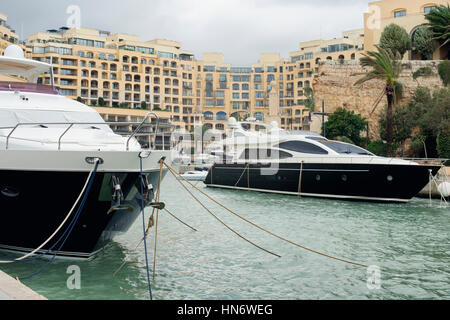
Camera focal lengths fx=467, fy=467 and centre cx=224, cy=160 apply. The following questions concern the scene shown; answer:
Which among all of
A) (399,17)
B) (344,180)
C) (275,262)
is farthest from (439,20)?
(275,262)

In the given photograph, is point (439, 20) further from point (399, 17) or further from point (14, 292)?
point (14, 292)

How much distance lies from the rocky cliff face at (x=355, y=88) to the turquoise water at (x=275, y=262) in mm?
23672

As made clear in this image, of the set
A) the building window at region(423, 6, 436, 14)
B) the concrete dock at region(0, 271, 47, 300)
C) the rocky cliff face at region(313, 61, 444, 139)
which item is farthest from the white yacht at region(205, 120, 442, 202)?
the building window at region(423, 6, 436, 14)

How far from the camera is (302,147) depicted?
65.9 feet

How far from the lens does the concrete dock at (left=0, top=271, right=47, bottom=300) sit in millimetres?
4927

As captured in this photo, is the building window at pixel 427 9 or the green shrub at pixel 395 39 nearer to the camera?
the green shrub at pixel 395 39

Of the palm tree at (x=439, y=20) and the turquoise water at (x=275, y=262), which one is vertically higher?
the palm tree at (x=439, y=20)

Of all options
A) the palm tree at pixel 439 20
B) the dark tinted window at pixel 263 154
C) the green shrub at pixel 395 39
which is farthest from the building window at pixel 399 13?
the dark tinted window at pixel 263 154

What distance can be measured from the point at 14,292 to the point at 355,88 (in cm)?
3752

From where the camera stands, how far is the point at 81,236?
28.1 feet

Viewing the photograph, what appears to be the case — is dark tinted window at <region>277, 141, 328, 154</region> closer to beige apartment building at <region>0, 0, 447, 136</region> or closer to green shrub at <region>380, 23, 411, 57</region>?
green shrub at <region>380, 23, 411, 57</region>

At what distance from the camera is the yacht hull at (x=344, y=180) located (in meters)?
17.8

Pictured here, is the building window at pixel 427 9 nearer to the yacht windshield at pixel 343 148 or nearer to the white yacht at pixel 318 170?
the white yacht at pixel 318 170

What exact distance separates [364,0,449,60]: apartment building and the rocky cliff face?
17.2ft
